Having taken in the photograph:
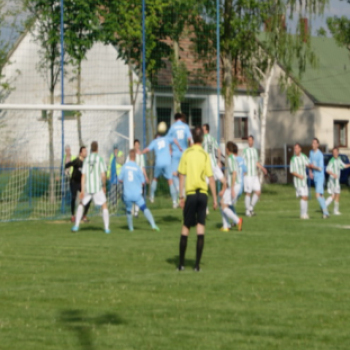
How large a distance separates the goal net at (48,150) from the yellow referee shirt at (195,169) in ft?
35.7

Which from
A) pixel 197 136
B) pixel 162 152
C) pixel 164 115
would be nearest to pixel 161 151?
pixel 162 152

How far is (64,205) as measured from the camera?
24.0m

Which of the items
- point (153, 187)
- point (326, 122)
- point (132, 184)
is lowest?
point (153, 187)

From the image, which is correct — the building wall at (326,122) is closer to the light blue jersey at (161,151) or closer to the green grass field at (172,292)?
the light blue jersey at (161,151)

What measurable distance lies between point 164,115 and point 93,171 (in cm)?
950

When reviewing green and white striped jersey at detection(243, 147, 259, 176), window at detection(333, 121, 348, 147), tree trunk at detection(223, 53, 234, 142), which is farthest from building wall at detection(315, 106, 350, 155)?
green and white striped jersey at detection(243, 147, 259, 176)

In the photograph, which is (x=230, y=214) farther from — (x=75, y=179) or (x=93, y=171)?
(x=75, y=179)

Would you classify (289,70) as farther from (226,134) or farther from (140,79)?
(140,79)

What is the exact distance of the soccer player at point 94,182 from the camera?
19016mm

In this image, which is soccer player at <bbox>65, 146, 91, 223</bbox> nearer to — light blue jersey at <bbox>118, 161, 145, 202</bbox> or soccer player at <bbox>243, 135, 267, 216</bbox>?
light blue jersey at <bbox>118, 161, 145, 202</bbox>

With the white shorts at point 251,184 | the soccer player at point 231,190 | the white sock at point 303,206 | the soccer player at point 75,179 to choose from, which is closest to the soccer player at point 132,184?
the soccer player at point 231,190

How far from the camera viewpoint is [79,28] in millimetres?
26203

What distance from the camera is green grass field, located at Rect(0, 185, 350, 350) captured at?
8039 mm

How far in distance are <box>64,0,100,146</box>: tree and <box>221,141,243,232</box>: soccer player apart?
8.07 metres
